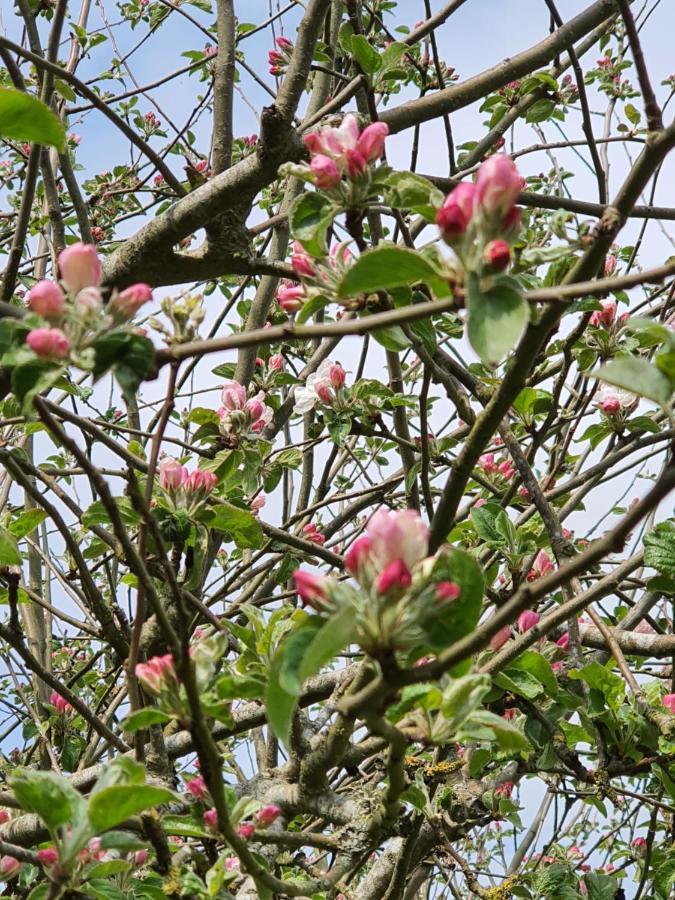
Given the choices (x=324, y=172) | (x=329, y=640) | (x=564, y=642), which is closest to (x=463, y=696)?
(x=329, y=640)

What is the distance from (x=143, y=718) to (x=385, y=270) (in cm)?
53

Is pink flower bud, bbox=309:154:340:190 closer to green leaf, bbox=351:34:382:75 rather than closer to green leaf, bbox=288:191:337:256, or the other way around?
green leaf, bbox=288:191:337:256

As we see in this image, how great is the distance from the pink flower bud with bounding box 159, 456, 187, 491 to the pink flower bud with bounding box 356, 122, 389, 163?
27.2 inches

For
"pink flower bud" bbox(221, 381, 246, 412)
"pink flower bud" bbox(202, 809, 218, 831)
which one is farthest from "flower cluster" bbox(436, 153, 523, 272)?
"pink flower bud" bbox(221, 381, 246, 412)

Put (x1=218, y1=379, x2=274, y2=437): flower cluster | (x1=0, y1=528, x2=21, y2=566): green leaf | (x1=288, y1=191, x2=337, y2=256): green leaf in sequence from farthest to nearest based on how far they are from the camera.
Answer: (x1=218, y1=379, x2=274, y2=437): flower cluster, (x1=0, y1=528, x2=21, y2=566): green leaf, (x1=288, y1=191, x2=337, y2=256): green leaf

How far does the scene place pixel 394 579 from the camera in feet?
2.34

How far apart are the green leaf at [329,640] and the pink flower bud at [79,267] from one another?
0.48 m

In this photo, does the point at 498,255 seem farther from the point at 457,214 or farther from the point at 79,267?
the point at 79,267

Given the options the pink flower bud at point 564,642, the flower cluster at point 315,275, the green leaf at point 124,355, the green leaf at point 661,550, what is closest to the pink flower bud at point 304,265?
the flower cluster at point 315,275

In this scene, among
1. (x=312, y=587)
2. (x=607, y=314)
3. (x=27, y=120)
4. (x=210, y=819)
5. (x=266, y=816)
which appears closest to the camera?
(x=312, y=587)

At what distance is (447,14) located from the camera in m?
2.25

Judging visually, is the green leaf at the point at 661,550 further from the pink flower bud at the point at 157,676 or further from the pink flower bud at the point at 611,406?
the pink flower bud at the point at 157,676

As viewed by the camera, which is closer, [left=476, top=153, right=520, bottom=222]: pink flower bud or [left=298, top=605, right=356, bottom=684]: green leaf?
[left=298, top=605, right=356, bottom=684]: green leaf

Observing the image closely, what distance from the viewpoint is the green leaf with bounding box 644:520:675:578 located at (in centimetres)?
152
